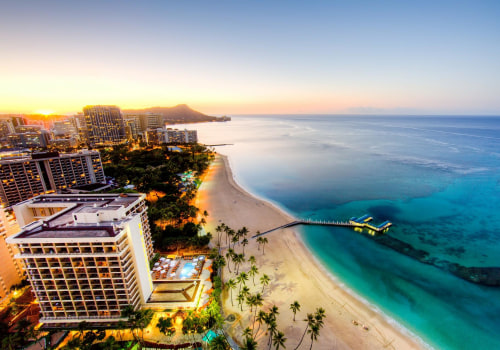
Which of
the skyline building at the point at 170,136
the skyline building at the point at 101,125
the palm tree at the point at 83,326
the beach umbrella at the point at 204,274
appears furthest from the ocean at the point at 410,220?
the skyline building at the point at 101,125

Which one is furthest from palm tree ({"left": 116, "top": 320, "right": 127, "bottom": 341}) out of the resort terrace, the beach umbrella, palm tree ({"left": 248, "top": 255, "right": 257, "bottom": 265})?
palm tree ({"left": 248, "top": 255, "right": 257, "bottom": 265})

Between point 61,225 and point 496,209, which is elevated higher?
point 61,225

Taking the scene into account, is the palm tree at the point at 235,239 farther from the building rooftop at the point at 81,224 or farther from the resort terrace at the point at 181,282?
the building rooftop at the point at 81,224

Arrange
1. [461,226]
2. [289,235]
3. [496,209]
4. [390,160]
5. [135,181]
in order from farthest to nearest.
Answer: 1. [390,160]
2. [135,181]
3. [496,209]
4. [461,226]
5. [289,235]

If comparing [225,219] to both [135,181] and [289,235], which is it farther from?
[135,181]

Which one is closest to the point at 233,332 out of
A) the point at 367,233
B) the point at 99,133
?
the point at 367,233

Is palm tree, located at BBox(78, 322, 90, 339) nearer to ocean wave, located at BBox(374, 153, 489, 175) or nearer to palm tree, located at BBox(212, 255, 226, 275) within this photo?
palm tree, located at BBox(212, 255, 226, 275)
